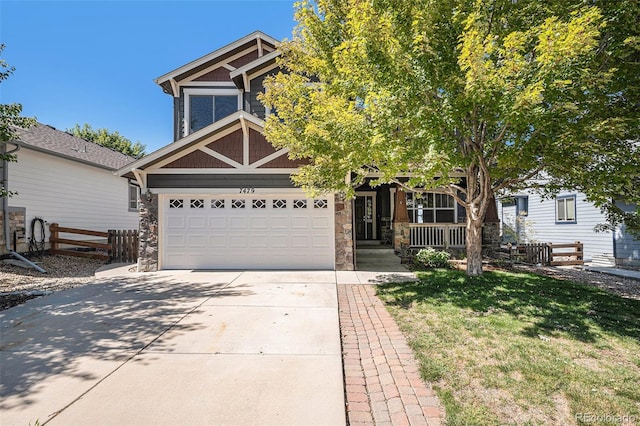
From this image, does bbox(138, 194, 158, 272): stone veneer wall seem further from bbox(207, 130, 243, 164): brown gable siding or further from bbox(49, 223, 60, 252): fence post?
bbox(49, 223, 60, 252): fence post

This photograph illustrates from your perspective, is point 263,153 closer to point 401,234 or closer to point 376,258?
point 376,258

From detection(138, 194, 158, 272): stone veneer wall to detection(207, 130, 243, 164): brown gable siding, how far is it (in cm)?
244

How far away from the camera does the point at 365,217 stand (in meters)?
15.2

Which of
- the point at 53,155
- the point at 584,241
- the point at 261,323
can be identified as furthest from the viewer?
the point at 584,241

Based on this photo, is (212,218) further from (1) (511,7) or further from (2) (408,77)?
(1) (511,7)

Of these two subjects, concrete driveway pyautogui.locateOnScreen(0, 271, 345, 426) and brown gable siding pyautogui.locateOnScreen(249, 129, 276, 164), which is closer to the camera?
concrete driveway pyautogui.locateOnScreen(0, 271, 345, 426)

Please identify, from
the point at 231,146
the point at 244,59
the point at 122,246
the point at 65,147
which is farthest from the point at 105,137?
the point at 231,146

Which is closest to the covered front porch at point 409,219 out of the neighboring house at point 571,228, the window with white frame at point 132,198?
the neighboring house at point 571,228

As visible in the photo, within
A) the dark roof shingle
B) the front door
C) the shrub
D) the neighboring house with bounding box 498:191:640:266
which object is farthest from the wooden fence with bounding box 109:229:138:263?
the neighboring house with bounding box 498:191:640:266

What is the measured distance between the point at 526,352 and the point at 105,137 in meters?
42.5

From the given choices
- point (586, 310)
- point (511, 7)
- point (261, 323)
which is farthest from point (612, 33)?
point (261, 323)

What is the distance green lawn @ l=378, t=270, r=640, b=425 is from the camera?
8.41ft

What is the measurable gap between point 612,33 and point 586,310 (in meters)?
4.99

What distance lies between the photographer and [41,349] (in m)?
3.88
